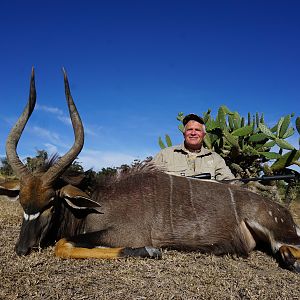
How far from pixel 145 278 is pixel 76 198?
109 centimetres

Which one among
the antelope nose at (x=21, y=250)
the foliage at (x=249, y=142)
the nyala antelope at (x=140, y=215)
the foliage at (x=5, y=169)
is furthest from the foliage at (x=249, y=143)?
the foliage at (x=5, y=169)

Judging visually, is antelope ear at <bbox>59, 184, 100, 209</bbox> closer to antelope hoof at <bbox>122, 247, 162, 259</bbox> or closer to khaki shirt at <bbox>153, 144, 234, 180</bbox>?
antelope hoof at <bbox>122, 247, 162, 259</bbox>

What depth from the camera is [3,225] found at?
461 cm

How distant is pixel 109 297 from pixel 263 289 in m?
1.00

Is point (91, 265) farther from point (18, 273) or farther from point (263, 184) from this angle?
point (263, 184)

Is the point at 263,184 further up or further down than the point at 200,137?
further down

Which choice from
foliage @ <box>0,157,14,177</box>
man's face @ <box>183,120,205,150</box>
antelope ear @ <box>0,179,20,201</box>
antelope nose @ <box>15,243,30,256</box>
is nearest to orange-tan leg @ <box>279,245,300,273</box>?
man's face @ <box>183,120,205,150</box>

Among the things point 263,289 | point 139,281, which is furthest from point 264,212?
point 139,281

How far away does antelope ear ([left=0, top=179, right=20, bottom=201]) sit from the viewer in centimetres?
343

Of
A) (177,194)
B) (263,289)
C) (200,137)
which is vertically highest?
(200,137)

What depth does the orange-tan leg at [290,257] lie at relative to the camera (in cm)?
315

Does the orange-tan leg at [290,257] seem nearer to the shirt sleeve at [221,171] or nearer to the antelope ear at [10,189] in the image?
the shirt sleeve at [221,171]

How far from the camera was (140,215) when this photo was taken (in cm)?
346

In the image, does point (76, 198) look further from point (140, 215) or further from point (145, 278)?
point (145, 278)
